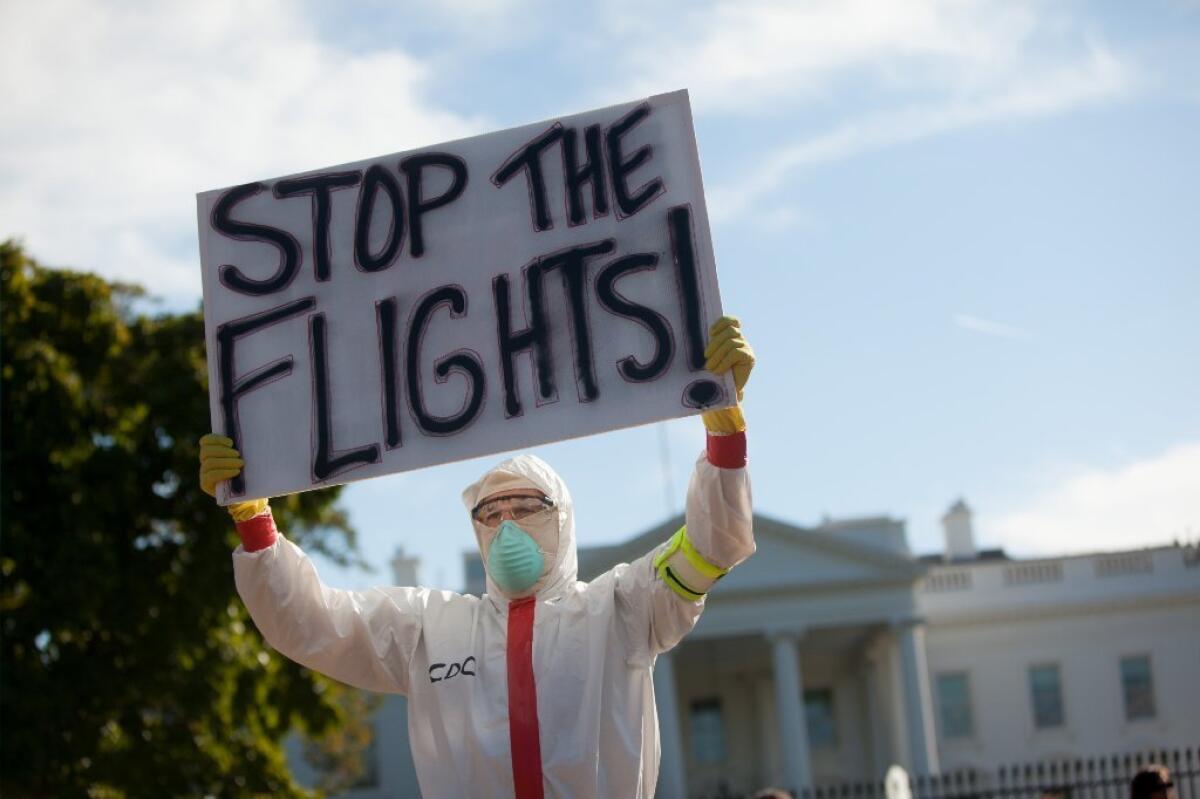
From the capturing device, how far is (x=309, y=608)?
190 inches

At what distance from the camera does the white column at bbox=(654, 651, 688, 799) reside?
5003cm

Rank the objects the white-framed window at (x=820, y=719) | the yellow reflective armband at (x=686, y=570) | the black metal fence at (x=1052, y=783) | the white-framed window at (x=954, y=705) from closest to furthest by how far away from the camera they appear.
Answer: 1. the yellow reflective armband at (x=686, y=570)
2. the black metal fence at (x=1052, y=783)
3. the white-framed window at (x=954, y=705)
4. the white-framed window at (x=820, y=719)

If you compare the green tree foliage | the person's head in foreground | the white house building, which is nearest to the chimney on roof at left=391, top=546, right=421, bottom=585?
the white house building

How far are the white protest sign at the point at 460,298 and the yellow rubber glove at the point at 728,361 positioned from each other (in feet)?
0.30

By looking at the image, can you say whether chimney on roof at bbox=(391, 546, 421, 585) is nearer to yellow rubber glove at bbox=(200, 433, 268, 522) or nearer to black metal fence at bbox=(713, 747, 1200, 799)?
black metal fence at bbox=(713, 747, 1200, 799)

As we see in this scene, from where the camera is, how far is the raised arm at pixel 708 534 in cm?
453

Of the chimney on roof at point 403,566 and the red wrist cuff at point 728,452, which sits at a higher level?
the chimney on roof at point 403,566

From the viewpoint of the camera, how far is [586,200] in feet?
16.2

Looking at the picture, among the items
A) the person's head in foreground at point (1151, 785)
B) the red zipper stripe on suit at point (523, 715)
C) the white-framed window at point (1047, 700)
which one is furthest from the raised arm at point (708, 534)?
the white-framed window at point (1047, 700)

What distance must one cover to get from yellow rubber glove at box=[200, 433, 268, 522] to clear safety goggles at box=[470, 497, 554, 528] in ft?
1.90

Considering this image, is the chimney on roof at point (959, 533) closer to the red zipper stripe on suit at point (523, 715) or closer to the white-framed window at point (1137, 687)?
the white-framed window at point (1137, 687)

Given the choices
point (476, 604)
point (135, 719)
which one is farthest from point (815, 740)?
point (476, 604)

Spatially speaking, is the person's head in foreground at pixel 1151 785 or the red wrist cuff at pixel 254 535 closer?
the red wrist cuff at pixel 254 535

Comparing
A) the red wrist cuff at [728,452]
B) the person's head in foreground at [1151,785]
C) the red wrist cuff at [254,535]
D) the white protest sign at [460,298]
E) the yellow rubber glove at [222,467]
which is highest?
the white protest sign at [460,298]
